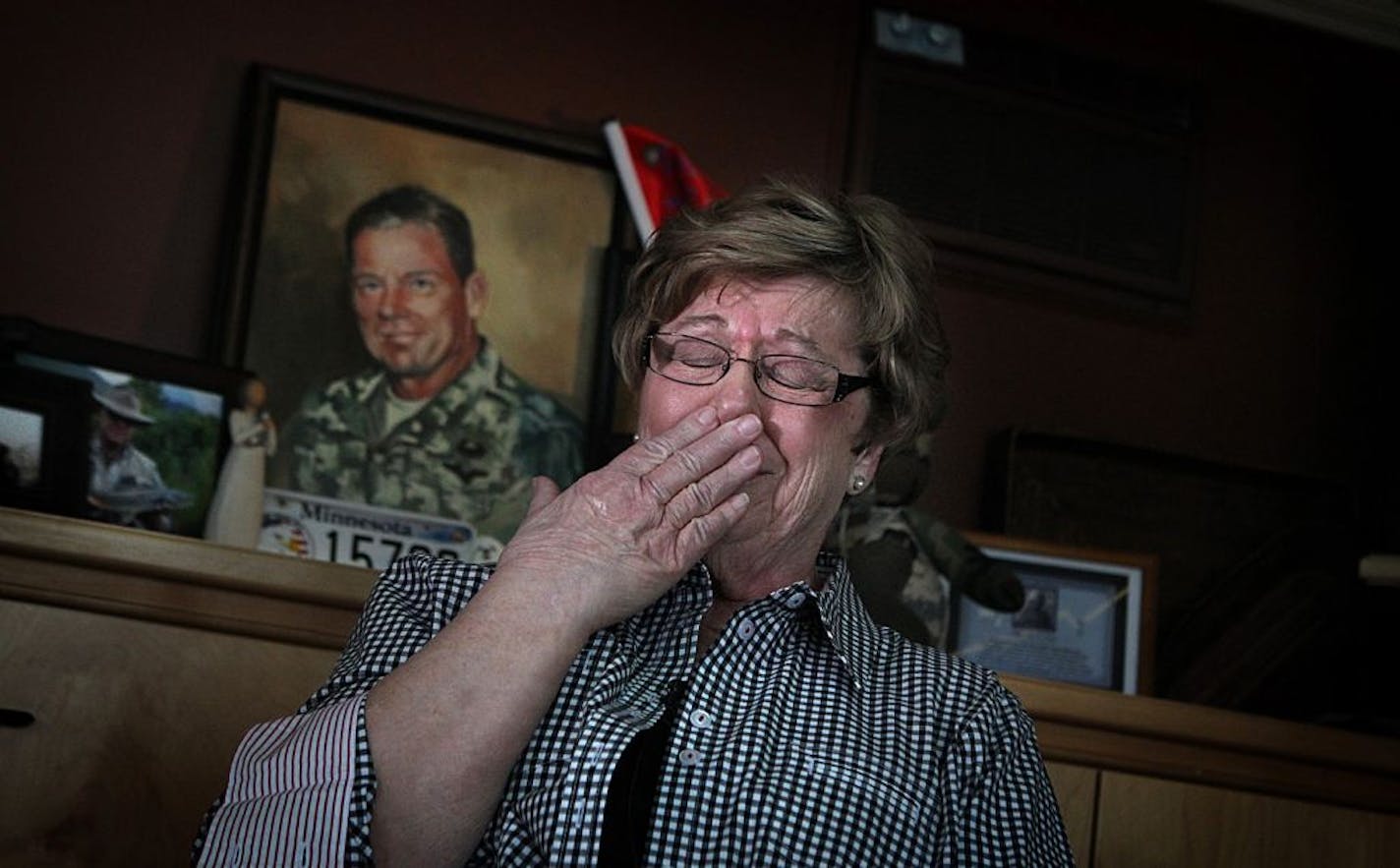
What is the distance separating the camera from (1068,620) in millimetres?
2656

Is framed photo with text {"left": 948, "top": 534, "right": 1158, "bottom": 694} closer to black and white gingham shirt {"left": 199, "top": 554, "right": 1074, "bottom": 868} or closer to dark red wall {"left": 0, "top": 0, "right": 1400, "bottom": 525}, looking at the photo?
dark red wall {"left": 0, "top": 0, "right": 1400, "bottom": 525}

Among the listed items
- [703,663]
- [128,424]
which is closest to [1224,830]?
[703,663]

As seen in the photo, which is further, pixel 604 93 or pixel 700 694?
pixel 604 93

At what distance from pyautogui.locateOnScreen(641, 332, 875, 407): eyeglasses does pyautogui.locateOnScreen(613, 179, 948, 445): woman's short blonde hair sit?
0.06 metres

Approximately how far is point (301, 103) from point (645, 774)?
1.42m

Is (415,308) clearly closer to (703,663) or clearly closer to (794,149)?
(794,149)

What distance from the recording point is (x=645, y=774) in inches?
60.2

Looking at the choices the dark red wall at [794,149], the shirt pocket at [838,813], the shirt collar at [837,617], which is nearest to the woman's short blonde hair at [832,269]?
the shirt collar at [837,617]

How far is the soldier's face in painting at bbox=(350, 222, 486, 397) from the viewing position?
254 cm

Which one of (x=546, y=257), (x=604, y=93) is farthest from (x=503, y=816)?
(x=604, y=93)

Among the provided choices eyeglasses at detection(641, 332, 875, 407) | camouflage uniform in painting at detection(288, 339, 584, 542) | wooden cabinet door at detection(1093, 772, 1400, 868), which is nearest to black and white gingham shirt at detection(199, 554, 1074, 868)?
eyeglasses at detection(641, 332, 875, 407)

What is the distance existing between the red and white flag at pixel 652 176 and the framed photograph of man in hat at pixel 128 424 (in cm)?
75

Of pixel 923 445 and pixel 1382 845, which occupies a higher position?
pixel 923 445

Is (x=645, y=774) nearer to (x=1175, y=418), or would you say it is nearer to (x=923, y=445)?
(x=923, y=445)
